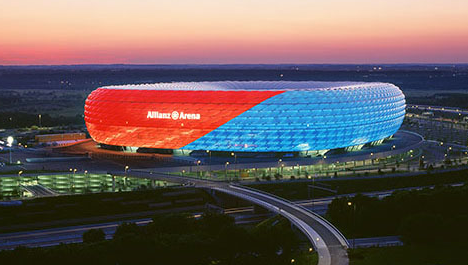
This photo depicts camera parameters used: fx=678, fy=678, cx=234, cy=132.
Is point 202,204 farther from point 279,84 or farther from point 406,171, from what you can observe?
point 279,84

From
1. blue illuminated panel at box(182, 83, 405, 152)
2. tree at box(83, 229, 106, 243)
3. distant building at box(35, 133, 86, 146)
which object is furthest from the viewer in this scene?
distant building at box(35, 133, 86, 146)

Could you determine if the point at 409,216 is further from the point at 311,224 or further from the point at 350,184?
the point at 350,184

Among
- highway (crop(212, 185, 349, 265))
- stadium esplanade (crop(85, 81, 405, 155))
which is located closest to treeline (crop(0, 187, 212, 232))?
highway (crop(212, 185, 349, 265))

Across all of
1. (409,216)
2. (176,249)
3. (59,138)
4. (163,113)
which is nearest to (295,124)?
(163,113)

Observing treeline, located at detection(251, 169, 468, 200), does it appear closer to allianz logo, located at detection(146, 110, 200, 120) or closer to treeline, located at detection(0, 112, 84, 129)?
allianz logo, located at detection(146, 110, 200, 120)

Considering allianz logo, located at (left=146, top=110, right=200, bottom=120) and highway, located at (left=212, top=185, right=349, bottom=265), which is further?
allianz logo, located at (left=146, top=110, right=200, bottom=120)

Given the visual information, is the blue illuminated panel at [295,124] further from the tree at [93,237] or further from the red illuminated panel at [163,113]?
the tree at [93,237]

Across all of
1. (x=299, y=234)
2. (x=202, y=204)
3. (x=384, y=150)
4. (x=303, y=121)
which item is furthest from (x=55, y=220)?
(x=384, y=150)
